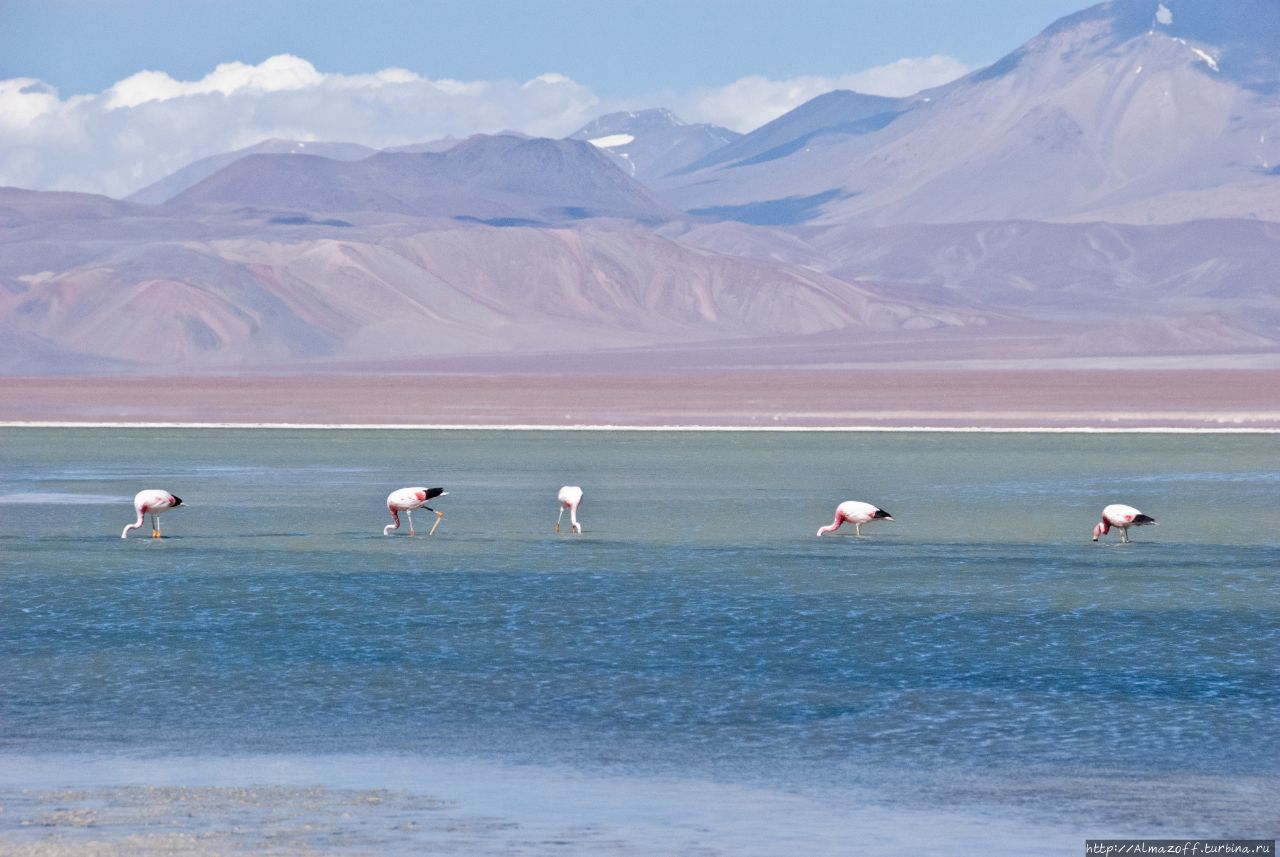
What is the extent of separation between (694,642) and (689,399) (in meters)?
62.4

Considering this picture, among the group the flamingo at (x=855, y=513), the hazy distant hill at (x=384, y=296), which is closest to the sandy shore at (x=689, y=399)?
the hazy distant hill at (x=384, y=296)

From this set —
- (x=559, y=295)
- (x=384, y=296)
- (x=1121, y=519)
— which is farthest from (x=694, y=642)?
(x=559, y=295)

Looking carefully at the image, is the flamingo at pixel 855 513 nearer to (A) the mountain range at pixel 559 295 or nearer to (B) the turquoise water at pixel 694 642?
(B) the turquoise water at pixel 694 642

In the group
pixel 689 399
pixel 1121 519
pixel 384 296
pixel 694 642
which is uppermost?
pixel 384 296

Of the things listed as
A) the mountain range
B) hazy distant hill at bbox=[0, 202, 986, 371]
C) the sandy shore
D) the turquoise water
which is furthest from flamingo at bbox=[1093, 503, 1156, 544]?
hazy distant hill at bbox=[0, 202, 986, 371]

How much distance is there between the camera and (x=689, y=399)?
78.8m

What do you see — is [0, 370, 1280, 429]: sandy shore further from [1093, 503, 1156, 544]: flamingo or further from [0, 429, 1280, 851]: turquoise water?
[1093, 503, 1156, 544]: flamingo

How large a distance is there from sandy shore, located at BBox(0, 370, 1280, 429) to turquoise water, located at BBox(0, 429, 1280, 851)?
1314 inches

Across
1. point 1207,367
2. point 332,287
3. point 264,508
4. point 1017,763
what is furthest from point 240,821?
point 332,287

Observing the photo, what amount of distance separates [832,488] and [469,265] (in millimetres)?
120309

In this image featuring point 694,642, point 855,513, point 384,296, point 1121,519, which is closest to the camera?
point 694,642

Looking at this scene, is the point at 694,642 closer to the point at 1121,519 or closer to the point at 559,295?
the point at 1121,519

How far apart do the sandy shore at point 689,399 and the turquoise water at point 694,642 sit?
33.4 metres

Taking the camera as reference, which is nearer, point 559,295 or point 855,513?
point 855,513
